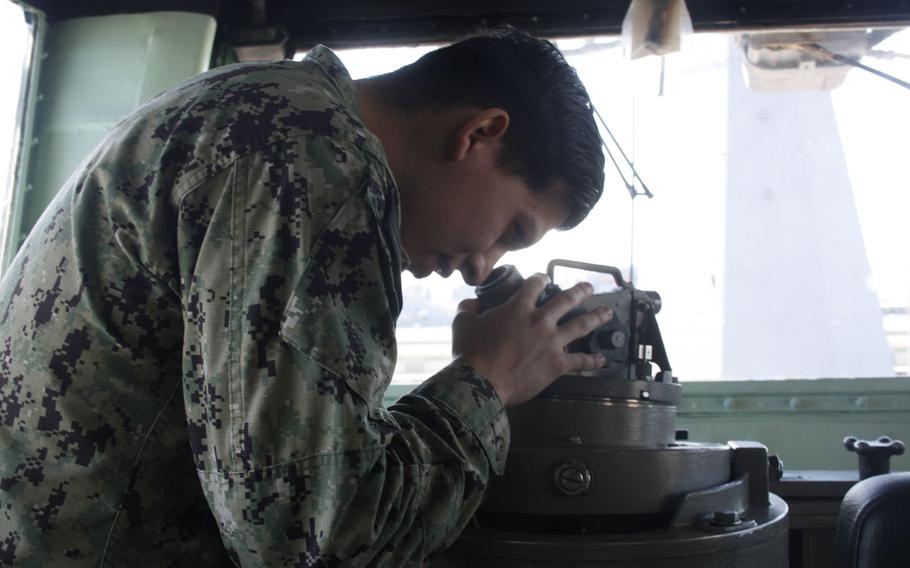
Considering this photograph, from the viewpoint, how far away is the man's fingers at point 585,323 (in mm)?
1355

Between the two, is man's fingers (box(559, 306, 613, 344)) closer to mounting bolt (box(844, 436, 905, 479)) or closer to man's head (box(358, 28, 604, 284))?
man's head (box(358, 28, 604, 284))

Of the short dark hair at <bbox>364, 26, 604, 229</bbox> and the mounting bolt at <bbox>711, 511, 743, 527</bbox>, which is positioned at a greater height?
the short dark hair at <bbox>364, 26, 604, 229</bbox>

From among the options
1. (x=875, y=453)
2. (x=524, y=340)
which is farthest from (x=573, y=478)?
(x=875, y=453)

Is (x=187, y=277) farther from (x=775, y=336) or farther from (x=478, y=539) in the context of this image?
(x=775, y=336)

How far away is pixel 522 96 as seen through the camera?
1270 millimetres

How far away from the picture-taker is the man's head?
1209 millimetres

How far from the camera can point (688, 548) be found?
1252mm

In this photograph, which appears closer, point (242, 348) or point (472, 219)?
point (242, 348)

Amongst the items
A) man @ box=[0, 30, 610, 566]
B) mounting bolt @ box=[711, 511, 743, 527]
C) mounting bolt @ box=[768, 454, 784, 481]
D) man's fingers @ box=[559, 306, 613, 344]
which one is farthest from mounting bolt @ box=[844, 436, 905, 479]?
man @ box=[0, 30, 610, 566]

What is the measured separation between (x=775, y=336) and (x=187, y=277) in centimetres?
223

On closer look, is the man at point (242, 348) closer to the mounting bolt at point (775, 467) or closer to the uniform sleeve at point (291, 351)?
the uniform sleeve at point (291, 351)

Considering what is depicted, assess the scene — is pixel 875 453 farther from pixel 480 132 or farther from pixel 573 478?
pixel 480 132

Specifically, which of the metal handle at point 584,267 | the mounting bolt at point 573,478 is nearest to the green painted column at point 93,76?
the metal handle at point 584,267

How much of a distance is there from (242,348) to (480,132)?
1.66ft
